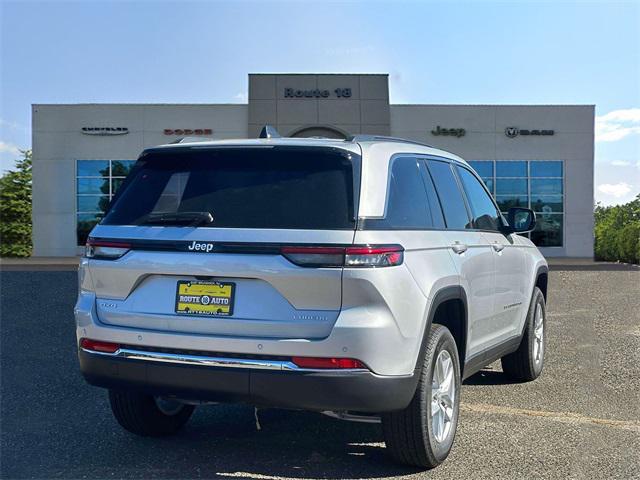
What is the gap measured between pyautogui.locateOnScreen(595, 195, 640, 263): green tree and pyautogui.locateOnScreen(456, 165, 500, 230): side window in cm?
2444

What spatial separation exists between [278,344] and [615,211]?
3484 cm

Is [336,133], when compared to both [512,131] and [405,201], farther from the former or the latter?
[405,201]

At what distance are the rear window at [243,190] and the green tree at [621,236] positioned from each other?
2694cm

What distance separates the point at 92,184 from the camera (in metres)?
31.5

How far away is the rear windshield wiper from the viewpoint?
3.80m

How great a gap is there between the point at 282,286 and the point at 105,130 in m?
29.6

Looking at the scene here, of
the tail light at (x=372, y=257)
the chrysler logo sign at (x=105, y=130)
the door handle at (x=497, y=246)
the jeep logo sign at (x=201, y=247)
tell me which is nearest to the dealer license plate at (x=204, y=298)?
the jeep logo sign at (x=201, y=247)

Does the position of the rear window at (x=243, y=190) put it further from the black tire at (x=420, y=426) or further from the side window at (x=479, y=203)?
the side window at (x=479, y=203)

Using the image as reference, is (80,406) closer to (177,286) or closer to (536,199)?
(177,286)

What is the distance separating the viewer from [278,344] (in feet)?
11.6

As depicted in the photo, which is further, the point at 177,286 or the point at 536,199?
the point at 536,199

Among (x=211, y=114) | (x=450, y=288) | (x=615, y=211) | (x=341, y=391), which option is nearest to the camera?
(x=341, y=391)

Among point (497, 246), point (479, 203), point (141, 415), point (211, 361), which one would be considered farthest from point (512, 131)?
point (211, 361)

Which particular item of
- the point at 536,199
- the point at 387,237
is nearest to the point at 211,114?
the point at 536,199
